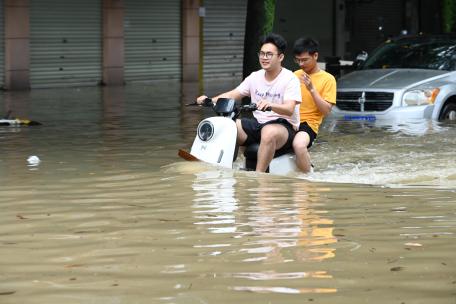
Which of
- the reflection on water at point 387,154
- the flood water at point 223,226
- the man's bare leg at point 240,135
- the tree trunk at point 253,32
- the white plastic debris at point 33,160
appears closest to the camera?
the flood water at point 223,226

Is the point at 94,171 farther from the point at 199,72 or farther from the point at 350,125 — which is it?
the point at 199,72

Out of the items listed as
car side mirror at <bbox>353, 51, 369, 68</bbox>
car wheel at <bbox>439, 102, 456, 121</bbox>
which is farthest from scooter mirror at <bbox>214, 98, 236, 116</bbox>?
car side mirror at <bbox>353, 51, 369, 68</bbox>

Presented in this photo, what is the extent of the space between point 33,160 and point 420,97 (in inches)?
237

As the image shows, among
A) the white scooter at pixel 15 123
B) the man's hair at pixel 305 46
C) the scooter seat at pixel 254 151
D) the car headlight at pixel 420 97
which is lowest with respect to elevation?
the white scooter at pixel 15 123

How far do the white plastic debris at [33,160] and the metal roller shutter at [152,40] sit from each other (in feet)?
54.1

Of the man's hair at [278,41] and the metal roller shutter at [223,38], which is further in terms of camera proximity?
the metal roller shutter at [223,38]

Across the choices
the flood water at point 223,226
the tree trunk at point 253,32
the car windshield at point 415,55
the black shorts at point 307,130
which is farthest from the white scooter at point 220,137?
the tree trunk at point 253,32

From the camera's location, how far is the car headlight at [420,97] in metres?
14.8

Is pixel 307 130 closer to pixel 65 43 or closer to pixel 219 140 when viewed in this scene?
pixel 219 140

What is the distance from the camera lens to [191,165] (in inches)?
381

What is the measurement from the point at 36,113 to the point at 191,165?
29.4 feet

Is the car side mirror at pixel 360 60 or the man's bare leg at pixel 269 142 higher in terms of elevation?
the car side mirror at pixel 360 60

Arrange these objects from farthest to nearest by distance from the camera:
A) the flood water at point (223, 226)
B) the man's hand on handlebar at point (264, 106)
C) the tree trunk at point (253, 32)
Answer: the tree trunk at point (253, 32), the man's hand on handlebar at point (264, 106), the flood water at point (223, 226)

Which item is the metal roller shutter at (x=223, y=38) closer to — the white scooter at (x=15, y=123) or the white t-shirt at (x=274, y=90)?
the white scooter at (x=15, y=123)
